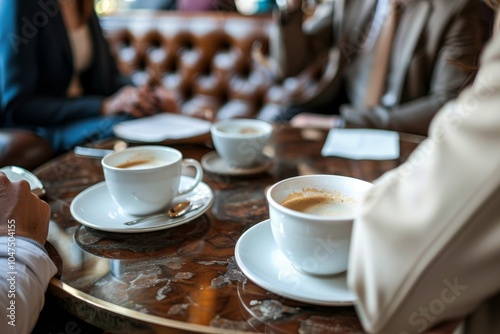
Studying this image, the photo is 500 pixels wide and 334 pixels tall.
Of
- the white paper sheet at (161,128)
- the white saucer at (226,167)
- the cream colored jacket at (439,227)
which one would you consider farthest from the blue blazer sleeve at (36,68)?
the cream colored jacket at (439,227)

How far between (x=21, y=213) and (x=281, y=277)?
324mm

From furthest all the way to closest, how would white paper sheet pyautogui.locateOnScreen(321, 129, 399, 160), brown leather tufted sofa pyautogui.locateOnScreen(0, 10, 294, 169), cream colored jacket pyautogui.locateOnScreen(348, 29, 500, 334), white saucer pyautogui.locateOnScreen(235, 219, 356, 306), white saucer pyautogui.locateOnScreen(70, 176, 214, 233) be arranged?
brown leather tufted sofa pyautogui.locateOnScreen(0, 10, 294, 169)
white paper sheet pyautogui.locateOnScreen(321, 129, 399, 160)
white saucer pyautogui.locateOnScreen(70, 176, 214, 233)
white saucer pyautogui.locateOnScreen(235, 219, 356, 306)
cream colored jacket pyautogui.locateOnScreen(348, 29, 500, 334)

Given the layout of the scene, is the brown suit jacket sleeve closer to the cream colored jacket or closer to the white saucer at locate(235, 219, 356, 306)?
the white saucer at locate(235, 219, 356, 306)

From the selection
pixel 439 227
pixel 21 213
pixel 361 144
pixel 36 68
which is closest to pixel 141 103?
pixel 36 68

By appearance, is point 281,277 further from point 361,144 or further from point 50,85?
point 50,85

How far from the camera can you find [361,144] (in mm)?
1004

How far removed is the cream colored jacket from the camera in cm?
36

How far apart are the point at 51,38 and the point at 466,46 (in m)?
1.28

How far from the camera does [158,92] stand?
1320 mm

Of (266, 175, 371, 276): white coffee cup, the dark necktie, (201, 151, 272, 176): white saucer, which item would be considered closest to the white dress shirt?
(266, 175, 371, 276): white coffee cup

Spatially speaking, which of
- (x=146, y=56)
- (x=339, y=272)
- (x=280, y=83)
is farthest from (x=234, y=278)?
(x=146, y=56)

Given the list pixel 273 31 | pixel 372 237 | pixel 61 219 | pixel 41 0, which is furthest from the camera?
pixel 273 31

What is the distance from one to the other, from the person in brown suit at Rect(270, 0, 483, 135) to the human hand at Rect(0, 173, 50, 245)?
934 mm

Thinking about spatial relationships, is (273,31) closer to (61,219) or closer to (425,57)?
(425,57)
